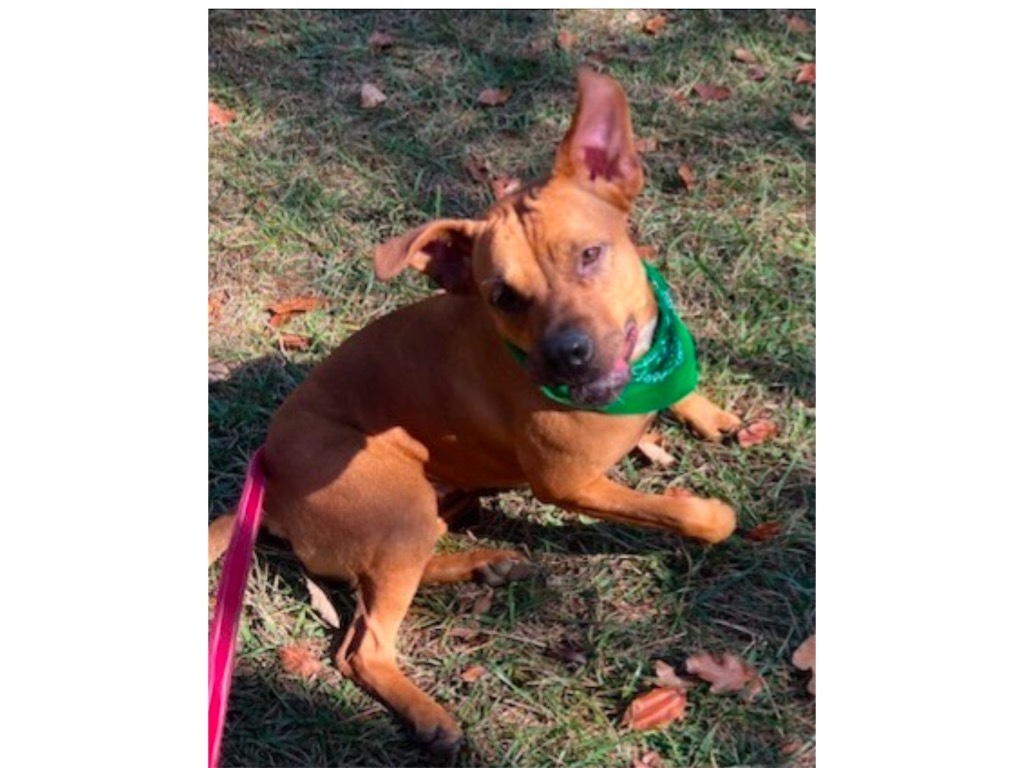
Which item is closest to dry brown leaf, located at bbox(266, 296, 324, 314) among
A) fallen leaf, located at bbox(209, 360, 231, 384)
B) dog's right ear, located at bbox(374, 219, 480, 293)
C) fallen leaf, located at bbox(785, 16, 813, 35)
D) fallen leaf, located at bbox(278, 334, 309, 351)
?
fallen leaf, located at bbox(278, 334, 309, 351)

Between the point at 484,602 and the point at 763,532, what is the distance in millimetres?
1248

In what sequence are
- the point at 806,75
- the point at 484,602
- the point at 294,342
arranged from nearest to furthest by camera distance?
1. the point at 484,602
2. the point at 294,342
3. the point at 806,75

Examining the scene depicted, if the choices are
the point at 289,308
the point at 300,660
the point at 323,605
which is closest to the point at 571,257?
the point at 323,605

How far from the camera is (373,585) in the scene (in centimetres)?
421

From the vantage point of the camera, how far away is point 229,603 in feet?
12.1

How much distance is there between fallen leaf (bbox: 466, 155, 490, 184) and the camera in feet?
19.4

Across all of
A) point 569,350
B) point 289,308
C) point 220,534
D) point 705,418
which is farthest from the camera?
Result: point 289,308

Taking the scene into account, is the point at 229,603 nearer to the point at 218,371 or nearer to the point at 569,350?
the point at 569,350

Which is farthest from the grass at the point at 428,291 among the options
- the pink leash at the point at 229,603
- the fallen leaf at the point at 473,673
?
the pink leash at the point at 229,603

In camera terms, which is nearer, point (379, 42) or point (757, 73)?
point (757, 73)

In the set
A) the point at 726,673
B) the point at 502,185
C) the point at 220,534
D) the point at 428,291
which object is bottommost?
the point at 726,673

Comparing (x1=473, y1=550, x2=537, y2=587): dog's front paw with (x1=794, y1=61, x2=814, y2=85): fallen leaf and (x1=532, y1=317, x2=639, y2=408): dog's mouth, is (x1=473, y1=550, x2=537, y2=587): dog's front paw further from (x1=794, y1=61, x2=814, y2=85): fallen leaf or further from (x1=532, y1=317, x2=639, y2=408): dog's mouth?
(x1=794, y1=61, x2=814, y2=85): fallen leaf

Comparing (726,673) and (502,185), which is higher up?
(502,185)

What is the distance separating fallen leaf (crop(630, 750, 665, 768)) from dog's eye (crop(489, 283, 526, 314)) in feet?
5.88
